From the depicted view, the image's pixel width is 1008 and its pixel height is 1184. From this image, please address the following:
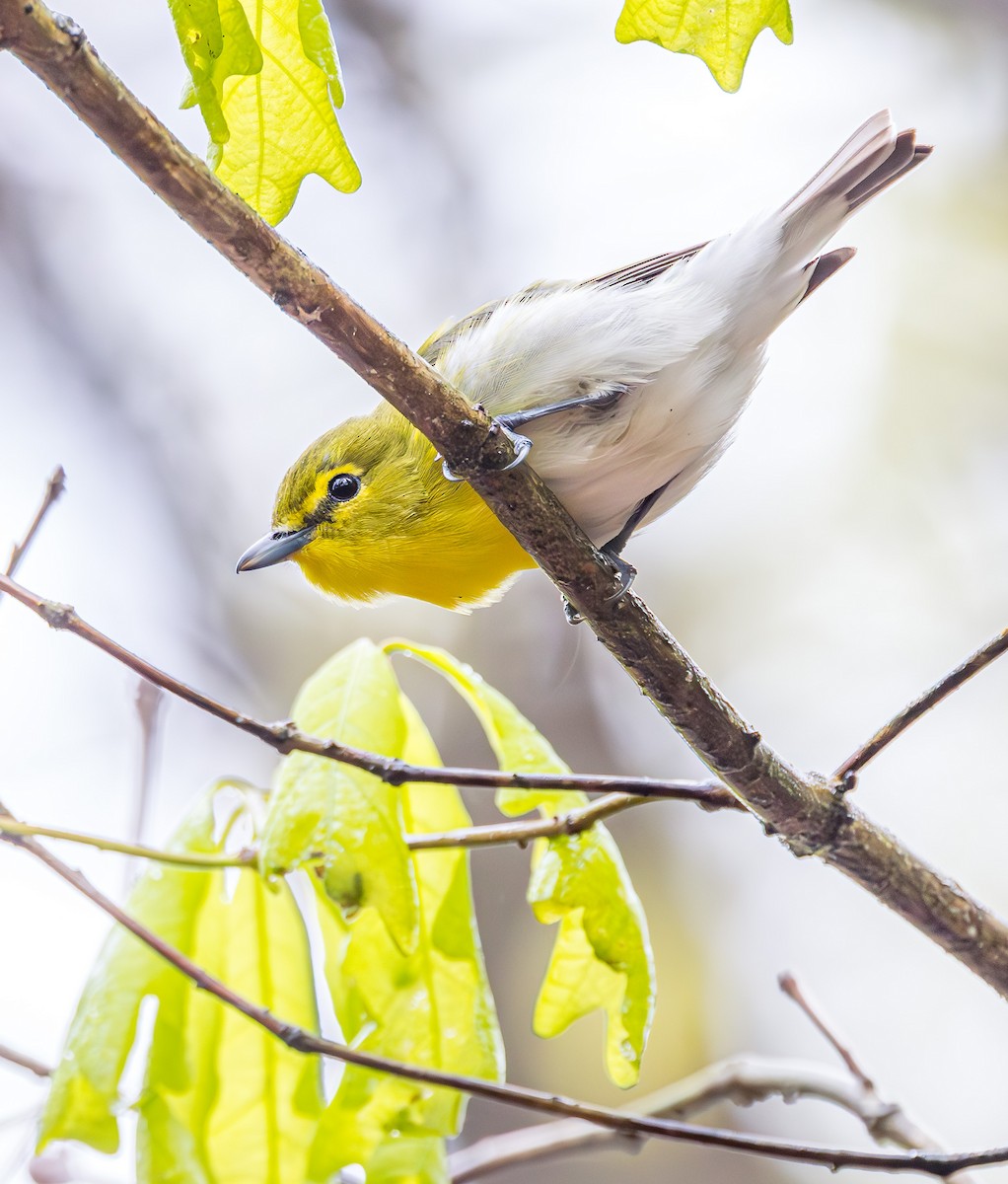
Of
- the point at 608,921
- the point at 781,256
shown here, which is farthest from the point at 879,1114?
the point at 781,256

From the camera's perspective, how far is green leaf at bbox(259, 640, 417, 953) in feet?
5.19

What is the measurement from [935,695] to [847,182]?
1269 millimetres

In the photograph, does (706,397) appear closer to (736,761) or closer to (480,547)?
(480,547)

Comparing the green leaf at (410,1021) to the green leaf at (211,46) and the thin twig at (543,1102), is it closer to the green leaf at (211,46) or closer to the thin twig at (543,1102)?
the thin twig at (543,1102)

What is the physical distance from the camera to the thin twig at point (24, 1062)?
1.83m

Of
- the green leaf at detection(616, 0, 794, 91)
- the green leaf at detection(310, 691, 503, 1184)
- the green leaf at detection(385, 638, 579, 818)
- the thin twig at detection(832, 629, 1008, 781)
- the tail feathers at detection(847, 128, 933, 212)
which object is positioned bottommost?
the green leaf at detection(310, 691, 503, 1184)

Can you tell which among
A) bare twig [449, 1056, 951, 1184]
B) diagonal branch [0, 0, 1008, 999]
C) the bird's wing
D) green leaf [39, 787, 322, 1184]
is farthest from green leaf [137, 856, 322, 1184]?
the bird's wing

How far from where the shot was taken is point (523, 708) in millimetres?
4762

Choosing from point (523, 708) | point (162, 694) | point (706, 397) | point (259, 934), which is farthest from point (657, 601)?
point (259, 934)

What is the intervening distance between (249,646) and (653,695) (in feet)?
12.4

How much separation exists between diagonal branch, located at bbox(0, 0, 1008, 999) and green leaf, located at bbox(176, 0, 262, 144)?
3.1 inches

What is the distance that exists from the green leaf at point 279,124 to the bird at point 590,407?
3.04ft

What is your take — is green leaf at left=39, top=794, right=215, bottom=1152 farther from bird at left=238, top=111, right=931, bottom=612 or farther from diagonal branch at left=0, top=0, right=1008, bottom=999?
bird at left=238, top=111, right=931, bottom=612

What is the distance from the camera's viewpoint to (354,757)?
5.30 feet
